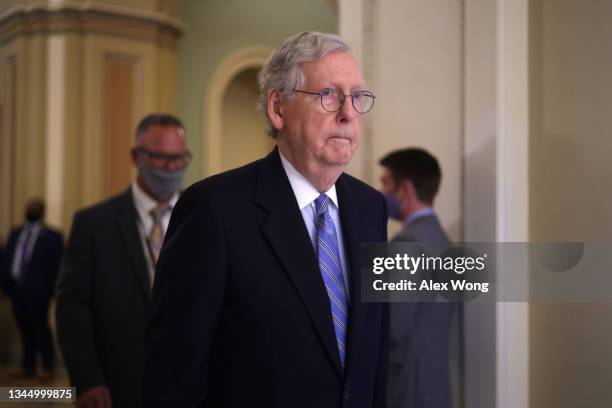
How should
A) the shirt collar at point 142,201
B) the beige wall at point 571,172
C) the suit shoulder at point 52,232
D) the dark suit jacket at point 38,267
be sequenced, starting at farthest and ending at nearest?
the suit shoulder at point 52,232
the dark suit jacket at point 38,267
the shirt collar at point 142,201
the beige wall at point 571,172

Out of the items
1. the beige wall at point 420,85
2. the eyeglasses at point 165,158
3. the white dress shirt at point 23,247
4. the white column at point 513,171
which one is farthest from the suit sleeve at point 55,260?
the white column at point 513,171

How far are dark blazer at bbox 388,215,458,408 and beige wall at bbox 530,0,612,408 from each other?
323mm

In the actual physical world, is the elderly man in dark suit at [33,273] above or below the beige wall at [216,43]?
below

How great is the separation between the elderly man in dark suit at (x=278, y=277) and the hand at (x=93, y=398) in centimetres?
88

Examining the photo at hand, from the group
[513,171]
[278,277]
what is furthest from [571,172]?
[278,277]

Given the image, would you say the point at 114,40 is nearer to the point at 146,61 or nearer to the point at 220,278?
the point at 146,61

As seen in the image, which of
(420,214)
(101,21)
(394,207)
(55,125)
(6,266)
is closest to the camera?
(420,214)

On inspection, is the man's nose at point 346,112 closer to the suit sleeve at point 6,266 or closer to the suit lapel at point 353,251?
the suit lapel at point 353,251

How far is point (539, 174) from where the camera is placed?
94.7 inches

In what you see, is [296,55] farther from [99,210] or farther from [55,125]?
[55,125]

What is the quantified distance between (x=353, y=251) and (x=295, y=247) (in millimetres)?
156

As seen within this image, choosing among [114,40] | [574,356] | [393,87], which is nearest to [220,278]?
[574,356]

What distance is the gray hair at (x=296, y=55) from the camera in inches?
56.7

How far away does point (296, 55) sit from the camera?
1451mm
